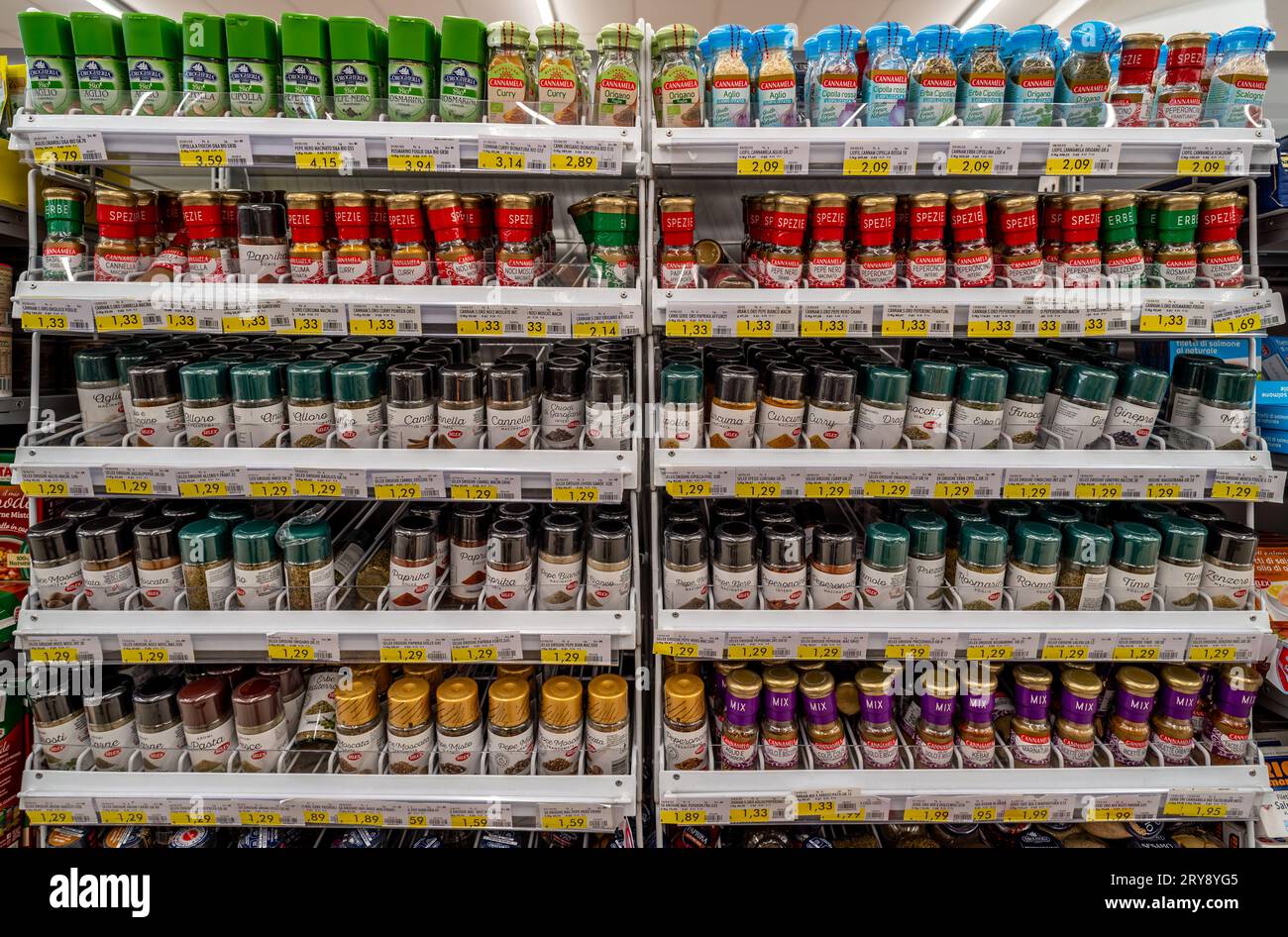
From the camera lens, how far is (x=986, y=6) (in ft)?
14.1

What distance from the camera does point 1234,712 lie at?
5.60 feet

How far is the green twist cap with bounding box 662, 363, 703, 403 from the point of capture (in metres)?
1.58

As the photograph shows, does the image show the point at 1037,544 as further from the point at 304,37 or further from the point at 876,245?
the point at 304,37

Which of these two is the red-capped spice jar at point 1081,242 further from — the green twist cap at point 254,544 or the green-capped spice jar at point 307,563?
the green twist cap at point 254,544

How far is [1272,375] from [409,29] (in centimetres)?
240

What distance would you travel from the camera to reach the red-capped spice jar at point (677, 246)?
155cm

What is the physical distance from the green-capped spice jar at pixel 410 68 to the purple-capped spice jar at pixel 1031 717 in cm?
194

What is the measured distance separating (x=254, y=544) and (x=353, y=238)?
75cm

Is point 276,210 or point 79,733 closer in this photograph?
point 276,210

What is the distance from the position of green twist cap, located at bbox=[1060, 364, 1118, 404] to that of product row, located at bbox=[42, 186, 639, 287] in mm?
1059

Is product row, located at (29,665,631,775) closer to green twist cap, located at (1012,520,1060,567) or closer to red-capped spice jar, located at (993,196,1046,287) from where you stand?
green twist cap, located at (1012,520,1060,567)

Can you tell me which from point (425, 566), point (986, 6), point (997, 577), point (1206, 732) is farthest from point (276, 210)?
point (986, 6)

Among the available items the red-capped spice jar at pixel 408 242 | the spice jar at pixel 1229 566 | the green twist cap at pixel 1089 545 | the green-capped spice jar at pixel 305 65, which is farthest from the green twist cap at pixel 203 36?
the spice jar at pixel 1229 566
